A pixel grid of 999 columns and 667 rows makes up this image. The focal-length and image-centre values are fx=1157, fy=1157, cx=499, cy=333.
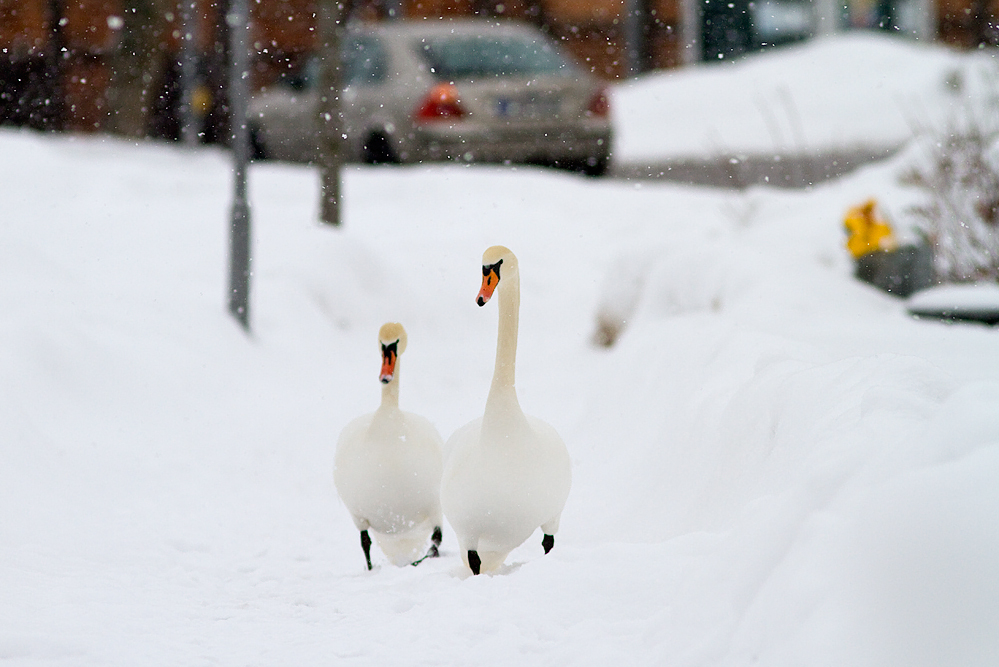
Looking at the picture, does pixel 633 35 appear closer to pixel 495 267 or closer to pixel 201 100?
pixel 201 100

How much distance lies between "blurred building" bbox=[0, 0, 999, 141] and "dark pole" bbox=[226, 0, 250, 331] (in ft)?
34.6

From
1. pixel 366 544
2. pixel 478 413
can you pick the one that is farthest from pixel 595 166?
pixel 366 544

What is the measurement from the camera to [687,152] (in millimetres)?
13695

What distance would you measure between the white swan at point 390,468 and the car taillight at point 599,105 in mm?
7120

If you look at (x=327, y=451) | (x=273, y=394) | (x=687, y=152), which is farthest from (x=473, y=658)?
(x=687, y=152)

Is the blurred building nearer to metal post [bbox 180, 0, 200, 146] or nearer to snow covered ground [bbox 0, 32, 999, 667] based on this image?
metal post [bbox 180, 0, 200, 146]

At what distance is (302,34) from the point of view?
17844 millimetres

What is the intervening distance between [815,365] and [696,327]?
1.87m

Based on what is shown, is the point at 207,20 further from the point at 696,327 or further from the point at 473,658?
the point at 473,658

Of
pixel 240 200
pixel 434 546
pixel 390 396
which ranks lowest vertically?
pixel 434 546

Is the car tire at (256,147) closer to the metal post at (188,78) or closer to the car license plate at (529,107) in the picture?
the metal post at (188,78)

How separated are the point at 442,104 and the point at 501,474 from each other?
700 cm

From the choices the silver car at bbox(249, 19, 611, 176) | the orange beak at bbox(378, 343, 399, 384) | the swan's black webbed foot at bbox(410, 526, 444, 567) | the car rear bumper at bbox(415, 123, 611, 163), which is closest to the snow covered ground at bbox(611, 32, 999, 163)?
the car rear bumper at bbox(415, 123, 611, 163)

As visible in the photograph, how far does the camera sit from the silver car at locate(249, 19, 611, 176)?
9961 mm
